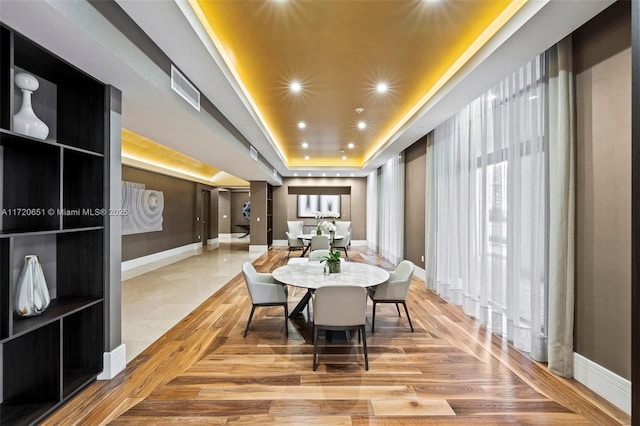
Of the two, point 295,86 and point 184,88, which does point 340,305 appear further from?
point 295,86

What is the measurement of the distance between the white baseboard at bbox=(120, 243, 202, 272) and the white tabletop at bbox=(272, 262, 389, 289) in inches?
218

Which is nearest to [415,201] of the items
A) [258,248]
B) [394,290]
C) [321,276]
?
[394,290]

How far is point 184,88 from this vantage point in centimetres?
297

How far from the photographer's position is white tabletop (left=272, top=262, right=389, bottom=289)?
297 cm

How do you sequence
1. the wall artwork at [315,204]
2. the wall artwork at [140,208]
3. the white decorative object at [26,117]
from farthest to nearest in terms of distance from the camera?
the wall artwork at [315,204] < the wall artwork at [140,208] < the white decorative object at [26,117]

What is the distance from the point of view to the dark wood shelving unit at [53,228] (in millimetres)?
1857

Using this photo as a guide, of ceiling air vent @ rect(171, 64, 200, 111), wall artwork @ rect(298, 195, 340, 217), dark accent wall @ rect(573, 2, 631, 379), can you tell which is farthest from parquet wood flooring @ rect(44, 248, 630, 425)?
wall artwork @ rect(298, 195, 340, 217)

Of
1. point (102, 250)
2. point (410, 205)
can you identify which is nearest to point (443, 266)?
point (410, 205)

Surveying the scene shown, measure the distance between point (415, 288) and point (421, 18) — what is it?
4.34m

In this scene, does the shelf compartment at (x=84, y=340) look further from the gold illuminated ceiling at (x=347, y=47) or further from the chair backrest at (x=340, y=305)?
the gold illuminated ceiling at (x=347, y=47)

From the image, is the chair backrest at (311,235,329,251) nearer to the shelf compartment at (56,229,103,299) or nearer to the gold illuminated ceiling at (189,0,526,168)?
the gold illuminated ceiling at (189,0,526,168)

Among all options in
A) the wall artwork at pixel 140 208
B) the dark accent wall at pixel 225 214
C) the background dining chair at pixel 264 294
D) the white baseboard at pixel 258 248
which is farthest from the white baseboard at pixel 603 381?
the dark accent wall at pixel 225 214

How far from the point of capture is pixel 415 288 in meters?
5.40

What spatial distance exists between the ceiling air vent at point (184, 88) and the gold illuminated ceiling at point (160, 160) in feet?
9.48
